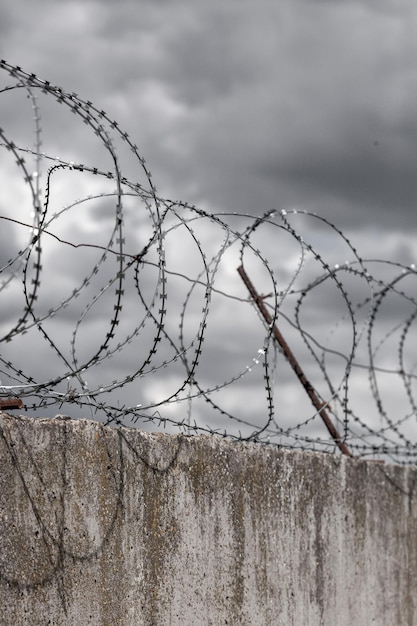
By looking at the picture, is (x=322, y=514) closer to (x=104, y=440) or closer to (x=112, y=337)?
(x=104, y=440)

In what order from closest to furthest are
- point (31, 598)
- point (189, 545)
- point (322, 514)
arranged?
point (31, 598) < point (189, 545) < point (322, 514)

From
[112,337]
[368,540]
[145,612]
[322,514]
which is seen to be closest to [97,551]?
[145,612]

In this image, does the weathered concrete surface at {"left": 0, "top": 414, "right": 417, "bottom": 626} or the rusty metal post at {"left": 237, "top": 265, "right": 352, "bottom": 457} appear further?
the rusty metal post at {"left": 237, "top": 265, "right": 352, "bottom": 457}

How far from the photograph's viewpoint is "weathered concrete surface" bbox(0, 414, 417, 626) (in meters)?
4.42

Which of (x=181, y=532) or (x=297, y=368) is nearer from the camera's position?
(x=181, y=532)

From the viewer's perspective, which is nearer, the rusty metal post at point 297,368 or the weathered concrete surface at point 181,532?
the weathered concrete surface at point 181,532

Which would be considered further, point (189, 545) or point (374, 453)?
point (374, 453)

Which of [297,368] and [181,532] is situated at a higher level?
[297,368]

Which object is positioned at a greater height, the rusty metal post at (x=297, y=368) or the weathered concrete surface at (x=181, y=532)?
the rusty metal post at (x=297, y=368)

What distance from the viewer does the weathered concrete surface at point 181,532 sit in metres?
4.42

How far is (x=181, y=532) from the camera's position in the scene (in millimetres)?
5184

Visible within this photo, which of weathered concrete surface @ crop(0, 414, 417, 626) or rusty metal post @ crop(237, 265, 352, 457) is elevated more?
rusty metal post @ crop(237, 265, 352, 457)

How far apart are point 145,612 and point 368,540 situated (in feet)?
8.46

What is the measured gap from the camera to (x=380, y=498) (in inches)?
287
